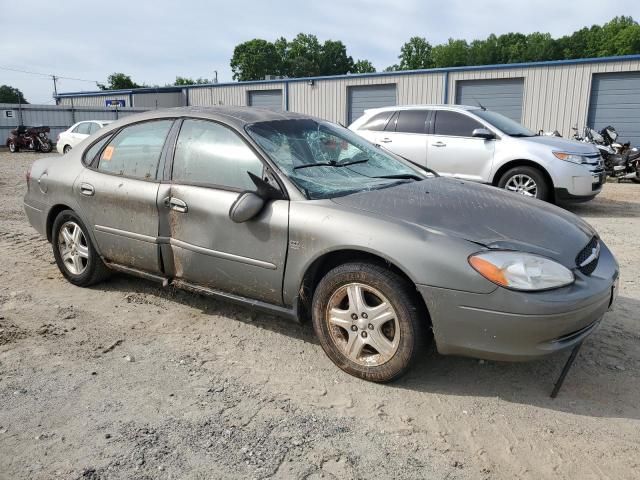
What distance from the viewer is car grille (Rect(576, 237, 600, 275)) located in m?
3.05

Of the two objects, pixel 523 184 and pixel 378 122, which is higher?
pixel 378 122

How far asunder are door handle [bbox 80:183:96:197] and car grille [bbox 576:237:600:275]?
139 inches

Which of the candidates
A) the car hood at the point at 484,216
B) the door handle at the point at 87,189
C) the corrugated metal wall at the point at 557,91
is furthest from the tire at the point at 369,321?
the corrugated metal wall at the point at 557,91

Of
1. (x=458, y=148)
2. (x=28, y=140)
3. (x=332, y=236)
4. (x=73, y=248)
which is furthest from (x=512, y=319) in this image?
(x=28, y=140)

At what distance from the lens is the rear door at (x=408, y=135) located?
939 centimetres

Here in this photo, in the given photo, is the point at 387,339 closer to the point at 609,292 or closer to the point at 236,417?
the point at 236,417

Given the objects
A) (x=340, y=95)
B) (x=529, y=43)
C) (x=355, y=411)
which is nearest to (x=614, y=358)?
(x=355, y=411)

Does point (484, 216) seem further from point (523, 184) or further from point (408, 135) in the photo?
point (408, 135)

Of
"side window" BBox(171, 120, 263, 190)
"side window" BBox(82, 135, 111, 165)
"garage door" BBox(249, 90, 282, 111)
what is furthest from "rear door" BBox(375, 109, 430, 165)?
"garage door" BBox(249, 90, 282, 111)

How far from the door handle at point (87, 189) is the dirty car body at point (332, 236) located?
0.02 m

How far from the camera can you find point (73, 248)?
4.76 meters

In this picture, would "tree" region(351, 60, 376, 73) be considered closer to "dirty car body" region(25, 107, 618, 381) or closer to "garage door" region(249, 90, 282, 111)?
"garage door" region(249, 90, 282, 111)

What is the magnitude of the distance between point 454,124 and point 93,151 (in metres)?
6.25

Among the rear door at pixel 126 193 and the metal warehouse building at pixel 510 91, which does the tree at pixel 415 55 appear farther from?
the rear door at pixel 126 193
